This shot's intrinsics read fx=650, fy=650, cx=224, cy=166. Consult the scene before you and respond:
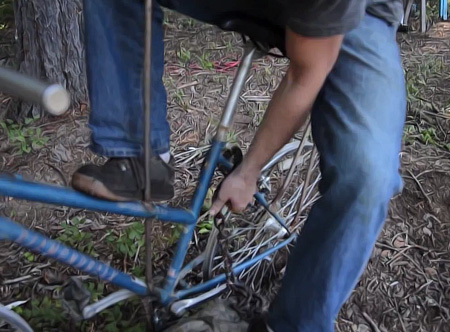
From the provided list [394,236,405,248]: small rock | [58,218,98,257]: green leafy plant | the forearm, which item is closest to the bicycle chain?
the forearm

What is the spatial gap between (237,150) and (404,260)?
96 cm

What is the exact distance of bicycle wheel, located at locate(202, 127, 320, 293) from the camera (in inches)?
90.1

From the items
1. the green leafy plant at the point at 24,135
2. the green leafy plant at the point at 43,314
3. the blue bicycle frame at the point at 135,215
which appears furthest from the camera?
the green leafy plant at the point at 24,135

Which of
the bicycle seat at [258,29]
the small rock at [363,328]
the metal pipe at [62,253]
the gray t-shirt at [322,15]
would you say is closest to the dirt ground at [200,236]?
the small rock at [363,328]

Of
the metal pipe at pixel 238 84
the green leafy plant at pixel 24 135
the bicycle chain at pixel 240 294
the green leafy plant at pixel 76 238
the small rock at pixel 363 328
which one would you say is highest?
the metal pipe at pixel 238 84

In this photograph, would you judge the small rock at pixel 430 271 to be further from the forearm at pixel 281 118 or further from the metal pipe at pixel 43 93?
the metal pipe at pixel 43 93

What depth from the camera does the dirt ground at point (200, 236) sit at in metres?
2.39

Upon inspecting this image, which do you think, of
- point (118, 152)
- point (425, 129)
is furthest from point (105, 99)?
point (425, 129)

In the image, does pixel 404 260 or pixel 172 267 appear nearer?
pixel 172 267

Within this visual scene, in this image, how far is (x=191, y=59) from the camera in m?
3.96

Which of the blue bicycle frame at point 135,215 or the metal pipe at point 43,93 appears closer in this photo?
the metal pipe at point 43,93

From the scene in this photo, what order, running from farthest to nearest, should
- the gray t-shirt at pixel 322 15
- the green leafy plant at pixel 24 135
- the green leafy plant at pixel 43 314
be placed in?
the green leafy plant at pixel 24 135 → the green leafy plant at pixel 43 314 → the gray t-shirt at pixel 322 15

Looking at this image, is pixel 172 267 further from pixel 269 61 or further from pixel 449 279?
pixel 269 61

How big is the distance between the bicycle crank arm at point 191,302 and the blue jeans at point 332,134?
356mm
